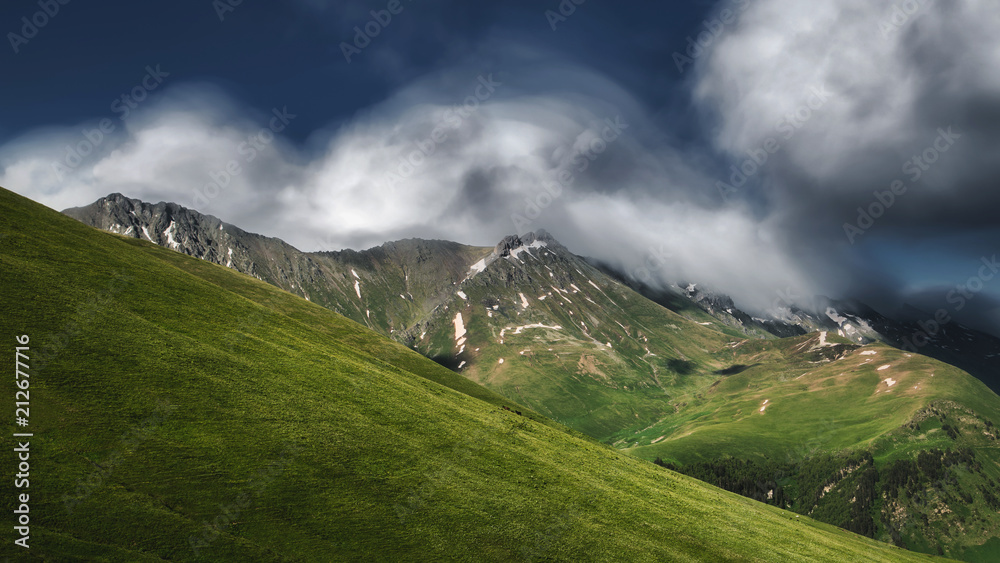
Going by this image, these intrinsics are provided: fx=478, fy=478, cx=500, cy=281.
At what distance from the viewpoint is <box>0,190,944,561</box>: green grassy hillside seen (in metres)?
26.8

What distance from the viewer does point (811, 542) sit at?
51688mm

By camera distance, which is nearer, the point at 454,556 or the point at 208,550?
the point at 208,550

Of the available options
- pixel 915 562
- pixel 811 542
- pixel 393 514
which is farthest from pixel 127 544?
pixel 915 562

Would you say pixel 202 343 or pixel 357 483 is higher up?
pixel 202 343

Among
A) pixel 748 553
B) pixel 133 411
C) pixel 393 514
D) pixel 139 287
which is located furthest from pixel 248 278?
pixel 748 553

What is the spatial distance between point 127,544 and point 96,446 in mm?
8435

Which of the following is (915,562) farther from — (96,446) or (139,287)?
(139,287)

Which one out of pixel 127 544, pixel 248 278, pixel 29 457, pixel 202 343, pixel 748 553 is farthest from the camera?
pixel 248 278

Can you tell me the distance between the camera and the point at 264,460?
33.0 m

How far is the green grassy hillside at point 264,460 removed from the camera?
2684cm

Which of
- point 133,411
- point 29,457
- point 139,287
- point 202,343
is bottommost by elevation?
point 29,457

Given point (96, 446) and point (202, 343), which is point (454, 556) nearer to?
point (96, 446)

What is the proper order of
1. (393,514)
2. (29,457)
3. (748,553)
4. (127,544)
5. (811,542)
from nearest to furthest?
(127,544) < (29,457) < (393,514) < (748,553) < (811,542)

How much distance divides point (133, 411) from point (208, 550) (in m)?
13.5
